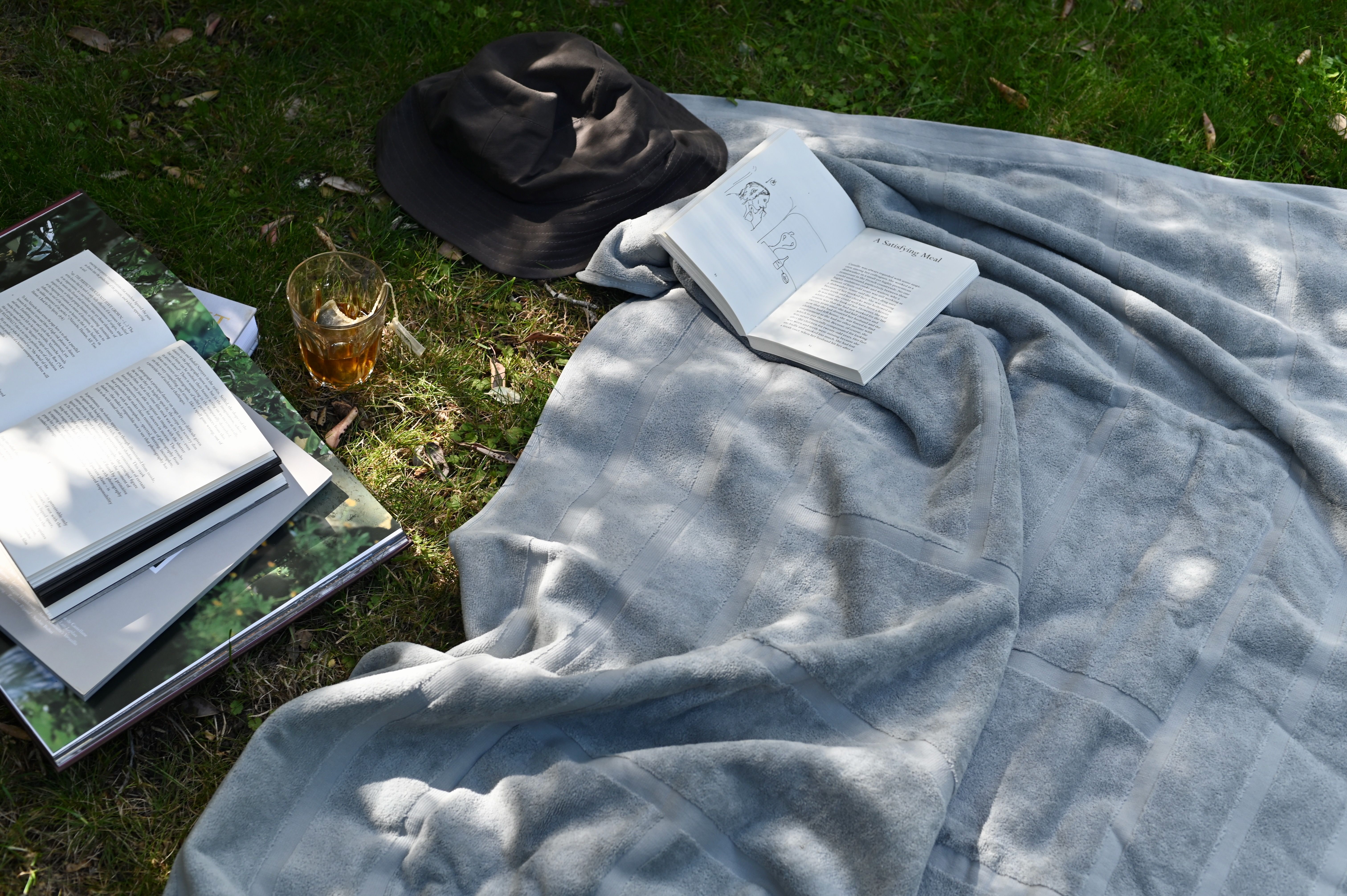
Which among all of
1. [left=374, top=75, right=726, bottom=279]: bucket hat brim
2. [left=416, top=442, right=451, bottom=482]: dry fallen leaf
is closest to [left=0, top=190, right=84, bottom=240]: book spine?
[left=374, top=75, right=726, bottom=279]: bucket hat brim

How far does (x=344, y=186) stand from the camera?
2.67 meters

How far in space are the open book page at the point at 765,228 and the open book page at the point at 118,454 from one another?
1.10 meters

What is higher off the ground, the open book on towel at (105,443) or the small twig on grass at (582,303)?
the open book on towel at (105,443)

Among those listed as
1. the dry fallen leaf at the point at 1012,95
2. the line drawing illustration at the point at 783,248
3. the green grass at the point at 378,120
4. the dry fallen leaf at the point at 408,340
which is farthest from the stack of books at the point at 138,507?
the dry fallen leaf at the point at 1012,95

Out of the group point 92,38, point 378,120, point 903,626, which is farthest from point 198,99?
point 903,626

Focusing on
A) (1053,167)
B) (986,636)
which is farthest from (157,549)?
(1053,167)

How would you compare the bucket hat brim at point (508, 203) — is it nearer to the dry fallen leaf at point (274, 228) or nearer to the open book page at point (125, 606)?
the dry fallen leaf at point (274, 228)

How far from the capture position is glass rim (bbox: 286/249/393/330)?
2.13m

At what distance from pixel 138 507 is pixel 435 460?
2.23 feet

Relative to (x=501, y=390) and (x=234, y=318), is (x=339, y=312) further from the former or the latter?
(x=501, y=390)

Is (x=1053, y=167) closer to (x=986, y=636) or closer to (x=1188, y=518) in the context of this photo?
(x=1188, y=518)

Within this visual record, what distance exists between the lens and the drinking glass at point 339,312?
7.09 feet

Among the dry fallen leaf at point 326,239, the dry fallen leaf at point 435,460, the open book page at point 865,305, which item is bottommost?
the dry fallen leaf at point 435,460

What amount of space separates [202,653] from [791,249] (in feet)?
5.37
